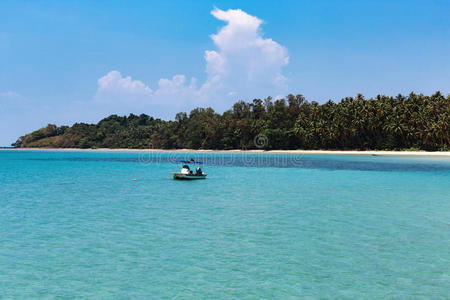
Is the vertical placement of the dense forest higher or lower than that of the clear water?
higher

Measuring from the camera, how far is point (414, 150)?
357ft

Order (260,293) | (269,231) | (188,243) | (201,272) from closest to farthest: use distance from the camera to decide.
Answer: (260,293)
(201,272)
(188,243)
(269,231)

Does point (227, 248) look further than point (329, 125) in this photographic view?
No

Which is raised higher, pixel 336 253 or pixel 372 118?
pixel 372 118

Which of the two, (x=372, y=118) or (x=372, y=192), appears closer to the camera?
(x=372, y=192)

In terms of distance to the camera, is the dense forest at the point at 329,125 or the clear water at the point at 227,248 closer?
the clear water at the point at 227,248

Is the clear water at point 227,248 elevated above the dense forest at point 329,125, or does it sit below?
below

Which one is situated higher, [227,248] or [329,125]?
[329,125]

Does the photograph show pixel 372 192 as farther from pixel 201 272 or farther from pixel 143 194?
pixel 201 272

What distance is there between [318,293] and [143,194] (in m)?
24.8

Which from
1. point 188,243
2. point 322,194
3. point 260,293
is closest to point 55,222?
point 188,243

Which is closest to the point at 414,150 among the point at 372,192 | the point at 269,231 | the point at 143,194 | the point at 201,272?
the point at 372,192

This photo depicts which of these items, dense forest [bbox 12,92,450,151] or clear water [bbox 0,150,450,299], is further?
dense forest [bbox 12,92,450,151]

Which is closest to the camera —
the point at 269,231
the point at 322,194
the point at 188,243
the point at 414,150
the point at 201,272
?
the point at 201,272
